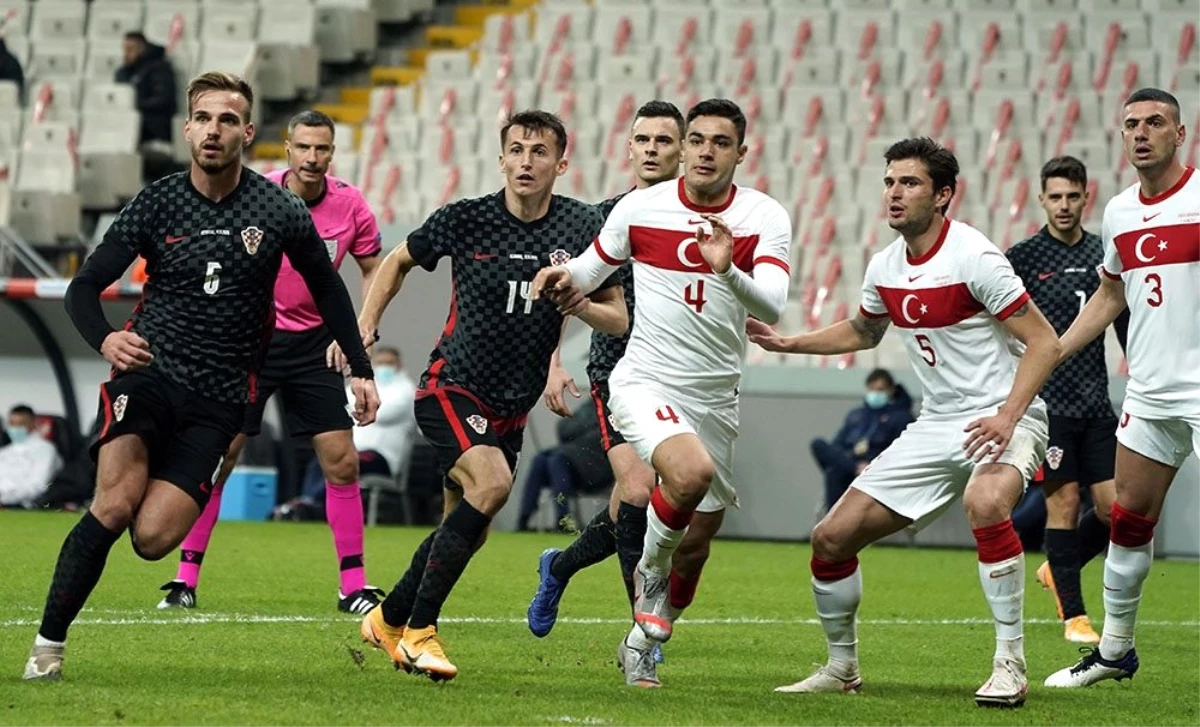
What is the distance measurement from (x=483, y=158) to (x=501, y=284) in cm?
1304

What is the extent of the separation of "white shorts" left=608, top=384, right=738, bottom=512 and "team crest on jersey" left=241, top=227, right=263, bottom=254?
1479 mm

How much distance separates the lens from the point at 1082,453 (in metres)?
10.1

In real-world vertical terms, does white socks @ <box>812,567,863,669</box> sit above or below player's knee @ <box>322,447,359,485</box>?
above

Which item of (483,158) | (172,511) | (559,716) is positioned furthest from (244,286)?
(483,158)

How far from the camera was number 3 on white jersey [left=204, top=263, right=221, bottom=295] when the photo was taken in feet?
22.2

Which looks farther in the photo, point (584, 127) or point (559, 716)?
point (584, 127)

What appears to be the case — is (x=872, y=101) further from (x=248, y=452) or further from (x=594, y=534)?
(x=594, y=534)

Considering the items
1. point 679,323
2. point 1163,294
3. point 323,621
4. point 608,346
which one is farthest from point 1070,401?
point 323,621

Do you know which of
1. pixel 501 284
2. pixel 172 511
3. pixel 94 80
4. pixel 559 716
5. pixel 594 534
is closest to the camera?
pixel 559 716

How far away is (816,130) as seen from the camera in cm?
2028

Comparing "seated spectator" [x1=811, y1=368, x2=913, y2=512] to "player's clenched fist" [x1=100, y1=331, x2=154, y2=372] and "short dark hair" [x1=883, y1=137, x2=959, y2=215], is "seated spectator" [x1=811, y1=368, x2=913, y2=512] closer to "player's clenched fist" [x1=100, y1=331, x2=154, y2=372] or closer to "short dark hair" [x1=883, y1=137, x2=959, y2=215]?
"short dark hair" [x1=883, y1=137, x2=959, y2=215]

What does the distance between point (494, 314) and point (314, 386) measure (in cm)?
245

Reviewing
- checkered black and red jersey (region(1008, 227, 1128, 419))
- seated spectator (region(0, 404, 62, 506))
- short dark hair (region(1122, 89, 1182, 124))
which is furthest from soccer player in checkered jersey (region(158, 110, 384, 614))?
seated spectator (region(0, 404, 62, 506))

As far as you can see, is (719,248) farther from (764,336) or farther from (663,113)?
(663,113)
